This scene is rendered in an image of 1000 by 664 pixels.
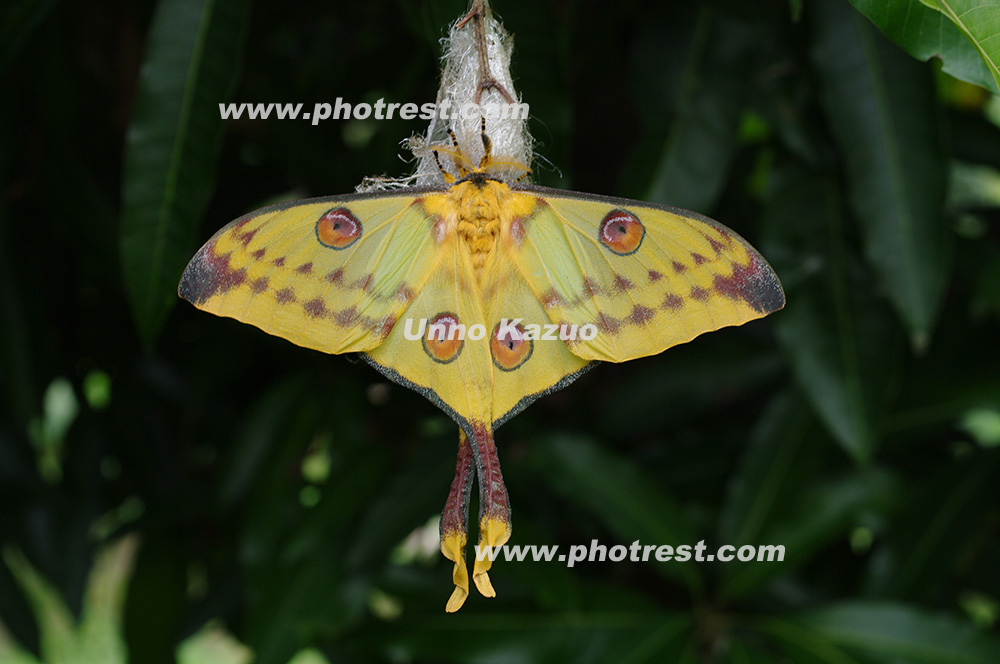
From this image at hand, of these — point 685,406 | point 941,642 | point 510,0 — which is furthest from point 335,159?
point 941,642

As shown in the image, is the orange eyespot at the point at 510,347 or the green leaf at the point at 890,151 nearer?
the orange eyespot at the point at 510,347

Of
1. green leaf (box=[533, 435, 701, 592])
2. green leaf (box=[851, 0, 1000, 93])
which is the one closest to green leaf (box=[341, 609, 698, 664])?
green leaf (box=[533, 435, 701, 592])

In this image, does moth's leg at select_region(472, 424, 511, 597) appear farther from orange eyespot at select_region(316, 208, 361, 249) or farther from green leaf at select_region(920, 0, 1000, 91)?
green leaf at select_region(920, 0, 1000, 91)

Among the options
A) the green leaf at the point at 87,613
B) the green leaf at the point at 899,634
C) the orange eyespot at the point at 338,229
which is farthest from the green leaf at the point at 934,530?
the green leaf at the point at 87,613

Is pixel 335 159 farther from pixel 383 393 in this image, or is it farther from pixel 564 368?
pixel 564 368

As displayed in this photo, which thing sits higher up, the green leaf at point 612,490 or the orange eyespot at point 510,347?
the orange eyespot at point 510,347

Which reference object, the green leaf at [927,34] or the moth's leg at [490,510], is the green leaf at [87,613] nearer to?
the moth's leg at [490,510]

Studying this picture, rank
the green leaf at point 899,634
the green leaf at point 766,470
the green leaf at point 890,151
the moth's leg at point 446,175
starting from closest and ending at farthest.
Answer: the moth's leg at point 446,175, the green leaf at point 890,151, the green leaf at point 899,634, the green leaf at point 766,470
